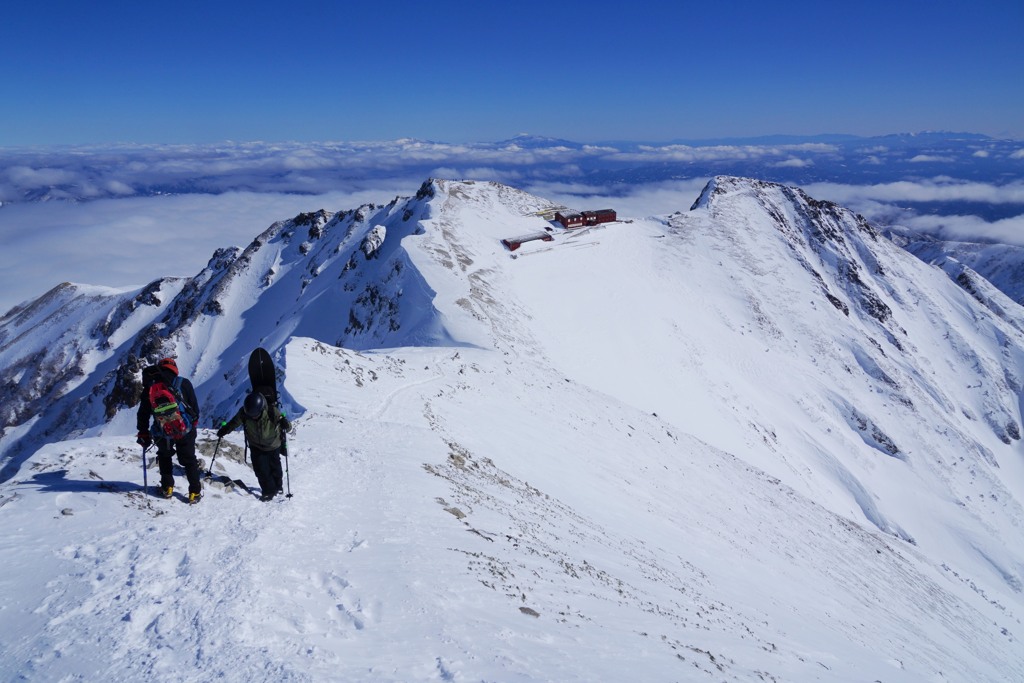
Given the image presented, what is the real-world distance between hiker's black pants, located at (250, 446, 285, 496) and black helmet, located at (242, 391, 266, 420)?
81 centimetres

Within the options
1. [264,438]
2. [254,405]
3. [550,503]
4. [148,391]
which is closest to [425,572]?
[264,438]

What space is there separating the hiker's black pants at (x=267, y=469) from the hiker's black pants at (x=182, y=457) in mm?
1057

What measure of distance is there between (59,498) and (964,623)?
3832cm

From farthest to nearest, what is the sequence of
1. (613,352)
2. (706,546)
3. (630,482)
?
(613,352), (630,482), (706,546)

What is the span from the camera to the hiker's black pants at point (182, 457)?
10.0 m

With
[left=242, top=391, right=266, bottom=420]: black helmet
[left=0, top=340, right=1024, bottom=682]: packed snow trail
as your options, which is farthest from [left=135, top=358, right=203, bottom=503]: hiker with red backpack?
[left=242, top=391, right=266, bottom=420]: black helmet

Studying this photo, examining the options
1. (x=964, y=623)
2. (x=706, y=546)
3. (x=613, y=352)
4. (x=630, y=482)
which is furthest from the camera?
(x=613, y=352)

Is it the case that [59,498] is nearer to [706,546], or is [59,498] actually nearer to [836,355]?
[706,546]

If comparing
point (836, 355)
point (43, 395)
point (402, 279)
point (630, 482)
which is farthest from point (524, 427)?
point (43, 395)

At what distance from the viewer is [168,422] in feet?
32.8

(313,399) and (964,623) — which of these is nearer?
(313,399)

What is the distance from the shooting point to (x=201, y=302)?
9081 centimetres

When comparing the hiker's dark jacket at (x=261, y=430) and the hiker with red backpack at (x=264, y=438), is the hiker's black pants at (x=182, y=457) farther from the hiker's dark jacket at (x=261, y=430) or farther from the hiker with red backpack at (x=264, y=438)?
the hiker's dark jacket at (x=261, y=430)

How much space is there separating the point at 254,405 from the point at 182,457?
1.48 meters
